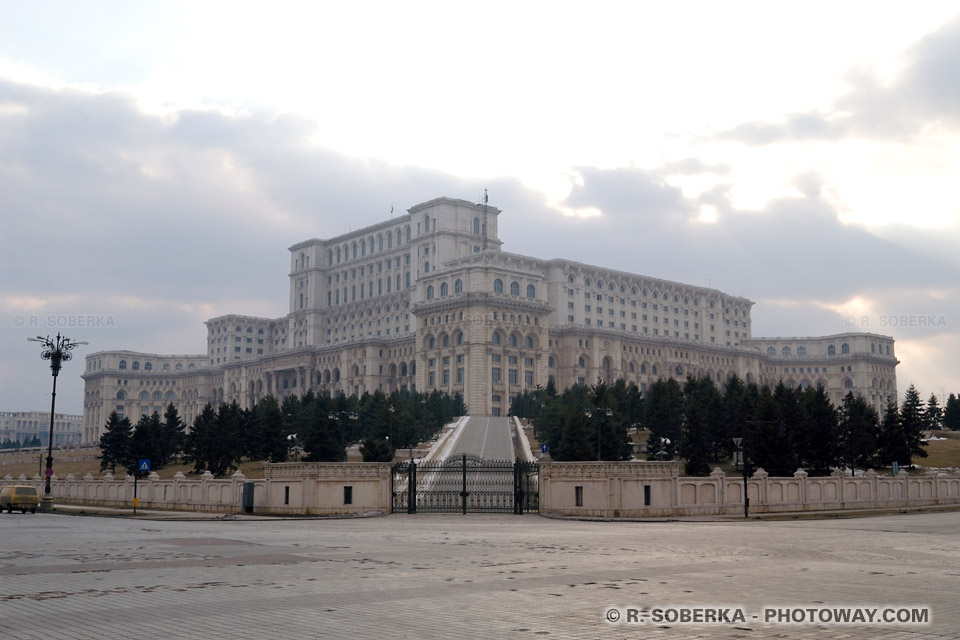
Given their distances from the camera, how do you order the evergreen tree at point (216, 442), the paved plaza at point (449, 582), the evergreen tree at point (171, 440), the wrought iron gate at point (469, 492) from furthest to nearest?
the evergreen tree at point (171, 440)
the evergreen tree at point (216, 442)
the wrought iron gate at point (469, 492)
the paved plaza at point (449, 582)

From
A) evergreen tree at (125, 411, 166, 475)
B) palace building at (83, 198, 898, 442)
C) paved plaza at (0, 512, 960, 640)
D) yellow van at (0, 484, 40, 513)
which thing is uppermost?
palace building at (83, 198, 898, 442)

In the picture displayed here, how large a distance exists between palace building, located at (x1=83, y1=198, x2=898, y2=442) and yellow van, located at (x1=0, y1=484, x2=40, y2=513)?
89364 millimetres

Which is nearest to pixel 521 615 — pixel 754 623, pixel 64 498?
pixel 754 623

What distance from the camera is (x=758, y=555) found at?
21812 mm

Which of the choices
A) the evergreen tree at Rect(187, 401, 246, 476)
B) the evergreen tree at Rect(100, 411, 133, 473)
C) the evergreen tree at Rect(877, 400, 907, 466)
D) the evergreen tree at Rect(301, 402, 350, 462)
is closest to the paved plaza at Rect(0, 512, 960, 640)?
the evergreen tree at Rect(301, 402, 350, 462)

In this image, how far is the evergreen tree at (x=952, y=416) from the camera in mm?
121375

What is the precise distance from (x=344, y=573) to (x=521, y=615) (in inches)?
228

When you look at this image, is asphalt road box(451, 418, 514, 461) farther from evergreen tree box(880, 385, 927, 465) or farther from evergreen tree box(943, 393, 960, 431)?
evergreen tree box(943, 393, 960, 431)

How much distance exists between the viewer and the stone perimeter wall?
41.8m

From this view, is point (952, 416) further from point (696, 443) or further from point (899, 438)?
point (696, 443)

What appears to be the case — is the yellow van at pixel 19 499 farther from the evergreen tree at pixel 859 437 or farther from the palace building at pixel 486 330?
the palace building at pixel 486 330

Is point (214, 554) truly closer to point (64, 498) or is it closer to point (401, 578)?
point (401, 578)

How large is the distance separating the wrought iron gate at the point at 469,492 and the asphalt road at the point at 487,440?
21989 mm

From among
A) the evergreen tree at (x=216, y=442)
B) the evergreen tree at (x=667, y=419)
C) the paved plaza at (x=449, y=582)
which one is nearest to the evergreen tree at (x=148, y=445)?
the evergreen tree at (x=216, y=442)
